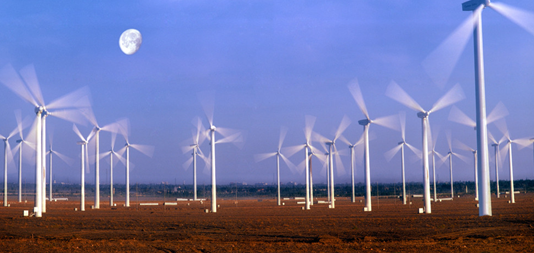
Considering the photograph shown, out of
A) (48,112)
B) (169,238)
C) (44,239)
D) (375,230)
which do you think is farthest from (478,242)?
(48,112)

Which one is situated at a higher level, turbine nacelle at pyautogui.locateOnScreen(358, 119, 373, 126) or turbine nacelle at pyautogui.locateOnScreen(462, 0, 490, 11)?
turbine nacelle at pyautogui.locateOnScreen(462, 0, 490, 11)

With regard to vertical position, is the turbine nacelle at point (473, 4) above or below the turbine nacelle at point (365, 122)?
above

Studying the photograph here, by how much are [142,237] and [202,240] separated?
4.77 m

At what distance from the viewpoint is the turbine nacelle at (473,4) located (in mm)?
43781

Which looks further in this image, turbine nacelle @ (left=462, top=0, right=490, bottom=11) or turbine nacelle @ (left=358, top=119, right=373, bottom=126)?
turbine nacelle @ (left=358, top=119, right=373, bottom=126)

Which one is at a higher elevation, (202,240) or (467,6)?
(467,6)

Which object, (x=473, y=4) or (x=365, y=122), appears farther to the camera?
(x=365, y=122)

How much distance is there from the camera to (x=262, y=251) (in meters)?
25.8

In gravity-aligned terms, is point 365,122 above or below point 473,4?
below

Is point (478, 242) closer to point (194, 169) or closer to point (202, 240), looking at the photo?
point (202, 240)

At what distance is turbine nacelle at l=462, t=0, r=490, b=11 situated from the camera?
1724 inches

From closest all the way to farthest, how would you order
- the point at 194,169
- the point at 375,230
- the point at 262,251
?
1. the point at 262,251
2. the point at 375,230
3. the point at 194,169

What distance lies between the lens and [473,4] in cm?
4453

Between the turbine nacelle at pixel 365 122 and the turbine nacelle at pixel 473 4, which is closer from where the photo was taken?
the turbine nacelle at pixel 473 4
